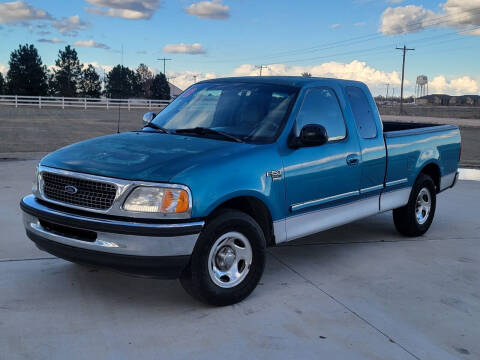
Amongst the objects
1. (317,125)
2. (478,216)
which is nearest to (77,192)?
(317,125)

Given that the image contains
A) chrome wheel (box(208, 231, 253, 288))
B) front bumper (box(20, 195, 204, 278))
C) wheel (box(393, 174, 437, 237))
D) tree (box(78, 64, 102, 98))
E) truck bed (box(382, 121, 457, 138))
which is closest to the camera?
front bumper (box(20, 195, 204, 278))

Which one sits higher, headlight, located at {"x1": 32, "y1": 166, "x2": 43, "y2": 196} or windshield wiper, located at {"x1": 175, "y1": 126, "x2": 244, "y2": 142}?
windshield wiper, located at {"x1": 175, "y1": 126, "x2": 244, "y2": 142}

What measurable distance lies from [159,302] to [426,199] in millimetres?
4018

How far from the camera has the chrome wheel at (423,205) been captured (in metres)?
6.88

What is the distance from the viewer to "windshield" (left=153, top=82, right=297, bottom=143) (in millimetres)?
4914

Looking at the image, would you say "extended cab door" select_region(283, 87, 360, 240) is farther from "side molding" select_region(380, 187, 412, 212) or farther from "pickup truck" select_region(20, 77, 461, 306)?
"side molding" select_region(380, 187, 412, 212)

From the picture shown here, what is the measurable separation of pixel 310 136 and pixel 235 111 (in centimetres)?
82

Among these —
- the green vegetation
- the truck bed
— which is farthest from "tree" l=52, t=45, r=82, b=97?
the truck bed

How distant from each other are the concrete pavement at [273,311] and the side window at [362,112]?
1.34 m

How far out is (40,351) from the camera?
353 cm

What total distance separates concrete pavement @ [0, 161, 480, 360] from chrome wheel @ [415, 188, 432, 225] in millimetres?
759

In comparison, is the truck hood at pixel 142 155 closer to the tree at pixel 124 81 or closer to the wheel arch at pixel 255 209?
the wheel arch at pixel 255 209

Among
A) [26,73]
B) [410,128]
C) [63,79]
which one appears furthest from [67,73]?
[410,128]

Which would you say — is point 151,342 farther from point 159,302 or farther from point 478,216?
point 478,216
